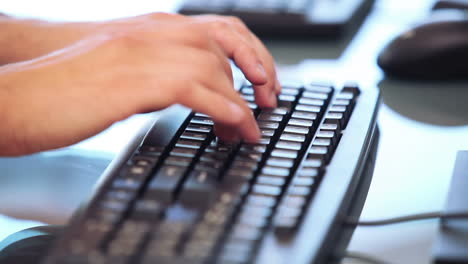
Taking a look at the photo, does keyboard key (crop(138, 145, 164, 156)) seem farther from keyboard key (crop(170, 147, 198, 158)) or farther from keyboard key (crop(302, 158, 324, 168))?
keyboard key (crop(302, 158, 324, 168))

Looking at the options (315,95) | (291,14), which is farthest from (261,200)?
(291,14)

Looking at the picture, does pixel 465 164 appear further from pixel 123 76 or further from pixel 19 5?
pixel 19 5

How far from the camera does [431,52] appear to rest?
788 millimetres

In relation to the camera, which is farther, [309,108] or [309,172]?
[309,108]

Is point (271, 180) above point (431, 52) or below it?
below

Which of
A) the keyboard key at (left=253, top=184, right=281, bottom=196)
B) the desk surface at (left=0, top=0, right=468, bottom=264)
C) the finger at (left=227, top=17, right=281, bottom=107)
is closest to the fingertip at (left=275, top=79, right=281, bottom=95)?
the finger at (left=227, top=17, right=281, bottom=107)

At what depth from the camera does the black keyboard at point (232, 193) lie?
17.1 inches

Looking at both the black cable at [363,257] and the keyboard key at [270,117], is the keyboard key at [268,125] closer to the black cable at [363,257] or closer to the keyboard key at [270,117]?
the keyboard key at [270,117]

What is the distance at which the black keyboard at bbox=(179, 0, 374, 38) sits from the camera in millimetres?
930

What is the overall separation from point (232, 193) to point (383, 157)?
0.22 metres

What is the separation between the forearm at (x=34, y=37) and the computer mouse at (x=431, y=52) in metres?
0.37

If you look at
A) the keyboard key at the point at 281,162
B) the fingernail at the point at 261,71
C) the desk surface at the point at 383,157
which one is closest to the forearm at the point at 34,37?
the desk surface at the point at 383,157

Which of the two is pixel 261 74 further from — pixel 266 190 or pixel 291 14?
pixel 291 14

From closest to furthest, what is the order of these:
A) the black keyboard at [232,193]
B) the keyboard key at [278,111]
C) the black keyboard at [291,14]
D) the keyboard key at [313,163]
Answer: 1. the black keyboard at [232,193]
2. the keyboard key at [313,163]
3. the keyboard key at [278,111]
4. the black keyboard at [291,14]
